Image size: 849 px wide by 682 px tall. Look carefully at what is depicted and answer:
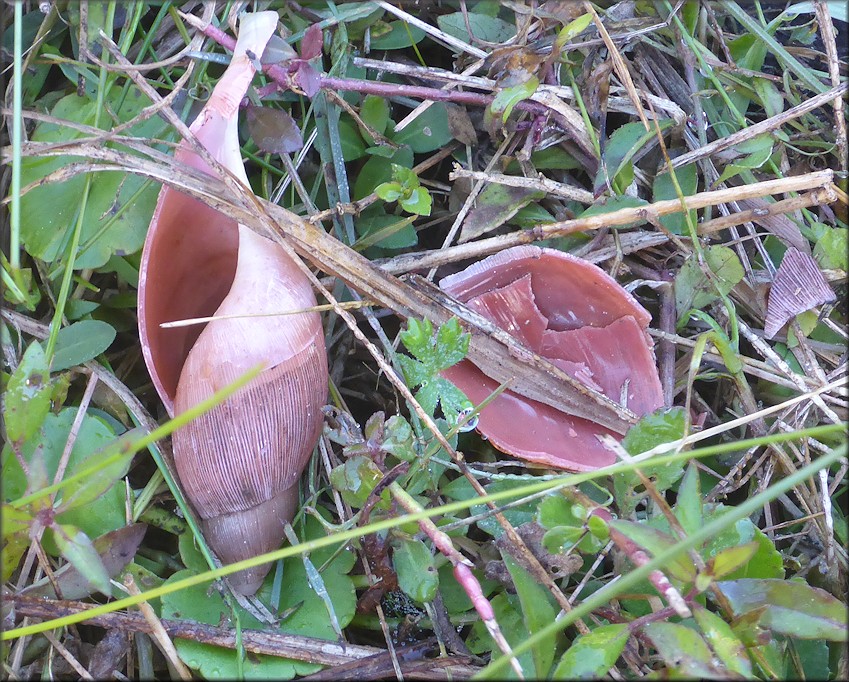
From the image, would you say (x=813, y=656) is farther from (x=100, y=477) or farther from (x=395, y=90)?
(x=395, y=90)

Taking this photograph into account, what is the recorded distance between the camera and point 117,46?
1.29m

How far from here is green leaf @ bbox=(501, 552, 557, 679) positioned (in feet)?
3.03

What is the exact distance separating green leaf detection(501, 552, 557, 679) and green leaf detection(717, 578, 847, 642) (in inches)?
9.2

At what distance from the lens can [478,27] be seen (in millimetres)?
1368

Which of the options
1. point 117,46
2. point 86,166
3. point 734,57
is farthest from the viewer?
point 734,57

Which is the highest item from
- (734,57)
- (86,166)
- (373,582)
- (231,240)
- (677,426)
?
(734,57)

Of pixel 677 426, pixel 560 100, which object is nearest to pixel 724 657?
pixel 677 426

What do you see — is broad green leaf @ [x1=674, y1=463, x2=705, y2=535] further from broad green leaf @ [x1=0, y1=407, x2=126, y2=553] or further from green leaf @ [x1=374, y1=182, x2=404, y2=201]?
broad green leaf @ [x1=0, y1=407, x2=126, y2=553]

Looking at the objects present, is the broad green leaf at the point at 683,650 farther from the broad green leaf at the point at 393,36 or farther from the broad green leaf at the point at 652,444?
the broad green leaf at the point at 393,36

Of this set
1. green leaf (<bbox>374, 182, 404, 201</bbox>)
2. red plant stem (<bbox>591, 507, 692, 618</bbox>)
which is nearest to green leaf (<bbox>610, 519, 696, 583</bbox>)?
red plant stem (<bbox>591, 507, 692, 618</bbox>)

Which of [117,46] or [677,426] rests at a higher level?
[117,46]

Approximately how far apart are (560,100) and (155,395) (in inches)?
35.7

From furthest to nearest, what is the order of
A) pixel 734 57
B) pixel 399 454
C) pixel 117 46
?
pixel 734 57 < pixel 117 46 < pixel 399 454

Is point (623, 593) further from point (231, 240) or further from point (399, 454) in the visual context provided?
point (231, 240)
